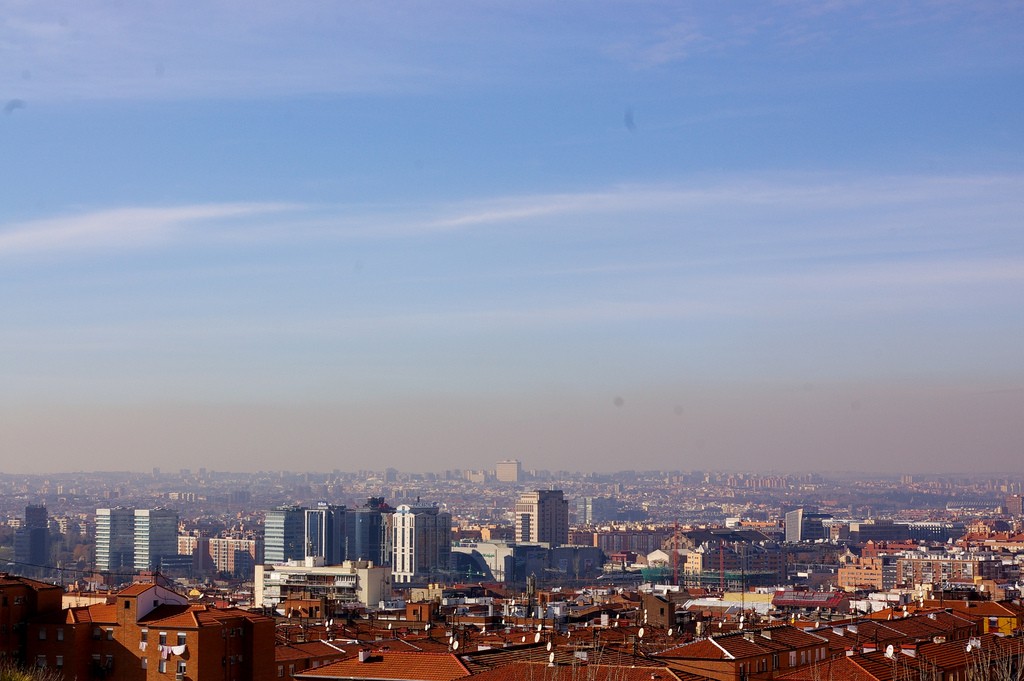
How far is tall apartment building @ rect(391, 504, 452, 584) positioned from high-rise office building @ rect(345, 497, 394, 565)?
2007 mm

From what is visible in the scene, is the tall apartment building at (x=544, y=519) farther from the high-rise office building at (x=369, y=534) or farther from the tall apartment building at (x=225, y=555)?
the tall apartment building at (x=225, y=555)

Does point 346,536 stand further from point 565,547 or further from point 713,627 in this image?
point 713,627

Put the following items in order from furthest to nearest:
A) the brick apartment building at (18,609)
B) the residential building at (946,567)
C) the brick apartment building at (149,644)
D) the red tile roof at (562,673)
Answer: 1. the residential building at (946,567)
2. the brick apartment building at (18,609)
3. the brick apartment building at (149,644)
4. the red tile roof at (562,673)

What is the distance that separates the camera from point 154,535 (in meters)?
140

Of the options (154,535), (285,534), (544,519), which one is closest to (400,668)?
(285,534)

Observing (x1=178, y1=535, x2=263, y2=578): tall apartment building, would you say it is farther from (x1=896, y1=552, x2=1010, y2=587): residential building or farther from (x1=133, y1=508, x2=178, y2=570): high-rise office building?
(x1=896, y1=552, x2=1010, y2=587): residential building

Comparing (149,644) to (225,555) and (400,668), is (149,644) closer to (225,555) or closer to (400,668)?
(400,668)

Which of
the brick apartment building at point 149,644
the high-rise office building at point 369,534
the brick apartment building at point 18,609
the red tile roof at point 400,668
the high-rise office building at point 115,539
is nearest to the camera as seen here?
the red tile roof at point 400,668

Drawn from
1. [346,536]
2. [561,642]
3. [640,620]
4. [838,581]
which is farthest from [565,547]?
[561,642]

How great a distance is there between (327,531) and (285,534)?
4.89m

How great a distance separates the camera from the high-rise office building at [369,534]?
136m

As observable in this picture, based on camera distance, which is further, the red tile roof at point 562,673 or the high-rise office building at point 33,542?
the high-rise office building at point 33,542

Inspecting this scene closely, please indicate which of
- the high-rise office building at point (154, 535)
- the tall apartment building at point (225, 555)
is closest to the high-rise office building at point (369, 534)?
the tall apartment building at point (225, 555)

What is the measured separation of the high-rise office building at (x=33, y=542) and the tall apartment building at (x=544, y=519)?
139 ft
